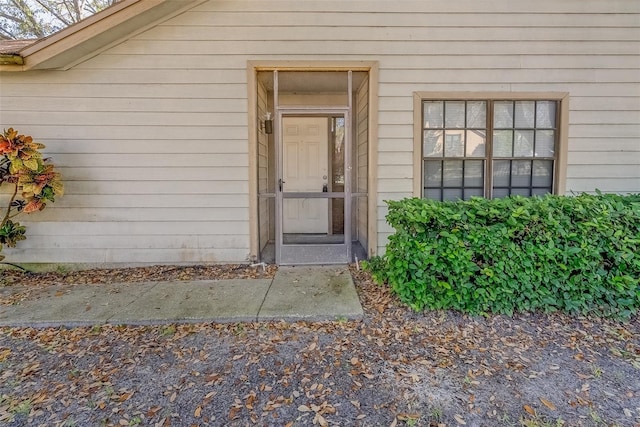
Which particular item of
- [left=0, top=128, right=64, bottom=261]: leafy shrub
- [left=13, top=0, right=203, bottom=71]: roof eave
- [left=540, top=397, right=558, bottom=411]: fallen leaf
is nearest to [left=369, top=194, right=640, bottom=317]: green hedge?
[left=540, top=397, right=558, bottom=411]: fallen leaf

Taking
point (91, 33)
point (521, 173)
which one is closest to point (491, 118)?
point (521, 173)

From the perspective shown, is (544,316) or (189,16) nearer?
(544,316)

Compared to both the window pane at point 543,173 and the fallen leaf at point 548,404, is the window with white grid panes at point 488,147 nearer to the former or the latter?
the window pane at point 543,173

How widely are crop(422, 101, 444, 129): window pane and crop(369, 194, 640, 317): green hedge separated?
1725 millimetres

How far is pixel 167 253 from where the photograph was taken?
4.53 metres

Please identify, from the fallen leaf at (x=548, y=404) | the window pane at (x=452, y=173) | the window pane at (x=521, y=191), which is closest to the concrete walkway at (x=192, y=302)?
the fallen leaf at (x=548, y=404)

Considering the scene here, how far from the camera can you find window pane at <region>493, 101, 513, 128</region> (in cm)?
449

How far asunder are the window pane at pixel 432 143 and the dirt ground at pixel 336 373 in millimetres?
2213

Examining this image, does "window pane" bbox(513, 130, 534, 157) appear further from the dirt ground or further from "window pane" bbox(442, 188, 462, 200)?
the dirt ground

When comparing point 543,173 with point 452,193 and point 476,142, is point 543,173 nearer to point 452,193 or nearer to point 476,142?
point 476,142

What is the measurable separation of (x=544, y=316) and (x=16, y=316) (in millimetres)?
4776

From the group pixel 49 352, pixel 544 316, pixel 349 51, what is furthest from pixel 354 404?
pixel 349 51

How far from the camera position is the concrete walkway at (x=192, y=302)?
3082mm

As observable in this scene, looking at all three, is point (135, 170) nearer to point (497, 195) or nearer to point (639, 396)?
point (497, 195)
